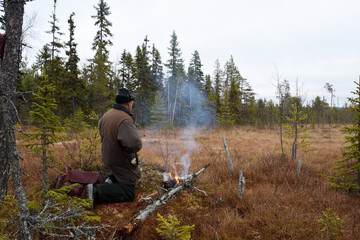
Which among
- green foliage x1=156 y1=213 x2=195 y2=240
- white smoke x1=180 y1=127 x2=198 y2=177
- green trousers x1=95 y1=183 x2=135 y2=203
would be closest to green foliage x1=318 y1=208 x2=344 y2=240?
green foliage x1=156 y1=213 x2=195 y2=240

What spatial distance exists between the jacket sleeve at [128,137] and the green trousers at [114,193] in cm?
81

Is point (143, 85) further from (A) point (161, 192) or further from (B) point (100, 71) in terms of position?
(A) point (161, 192)

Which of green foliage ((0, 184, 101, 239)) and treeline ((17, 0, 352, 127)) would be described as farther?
treeline ((17, 0, 352, 127))

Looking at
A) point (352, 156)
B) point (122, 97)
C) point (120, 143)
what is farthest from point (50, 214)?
point (352, 156)

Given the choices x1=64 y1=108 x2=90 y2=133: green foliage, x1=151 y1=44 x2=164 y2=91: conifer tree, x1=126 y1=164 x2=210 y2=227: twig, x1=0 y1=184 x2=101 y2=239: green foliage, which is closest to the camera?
x1=0 y1=184 x2=101 y2=239: green foliage

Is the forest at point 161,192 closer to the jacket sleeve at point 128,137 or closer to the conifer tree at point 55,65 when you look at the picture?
the jacket sleeve at point 128,137

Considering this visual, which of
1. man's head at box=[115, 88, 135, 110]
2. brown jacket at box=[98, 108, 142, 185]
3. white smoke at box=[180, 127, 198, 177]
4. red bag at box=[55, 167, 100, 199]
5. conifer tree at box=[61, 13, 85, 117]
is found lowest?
white smoke at box=[180, 127, 198, 177]

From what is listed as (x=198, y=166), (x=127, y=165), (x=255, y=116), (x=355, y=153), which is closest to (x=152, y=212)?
(x=127, y=165)

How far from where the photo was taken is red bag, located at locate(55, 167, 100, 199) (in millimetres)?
3221

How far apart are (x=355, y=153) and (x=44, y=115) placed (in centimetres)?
643

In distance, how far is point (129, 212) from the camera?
10.6ft

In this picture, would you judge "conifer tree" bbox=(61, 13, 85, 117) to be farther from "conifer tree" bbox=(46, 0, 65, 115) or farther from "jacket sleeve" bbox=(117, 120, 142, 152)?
"jacket sleeve" bbox=(117, 120, 142, 152)

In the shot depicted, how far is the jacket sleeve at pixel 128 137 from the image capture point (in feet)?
10.4

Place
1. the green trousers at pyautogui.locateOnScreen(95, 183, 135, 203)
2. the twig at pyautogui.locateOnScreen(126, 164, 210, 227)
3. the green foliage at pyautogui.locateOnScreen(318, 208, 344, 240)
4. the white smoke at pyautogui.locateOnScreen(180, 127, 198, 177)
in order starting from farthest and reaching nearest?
1. the white smoke at pyautogui.locateOnScreen(180, 127, 198, 177)
2. the green trousers at pyautogui.locateOnScreen(95, 183, 135, 203)
3. the twig at pyautogui.locateOnScreen(126, 164, 210, 227)
4. the green foliage at pyautogui.locateOnScreen(318, 208, 344, 240)
